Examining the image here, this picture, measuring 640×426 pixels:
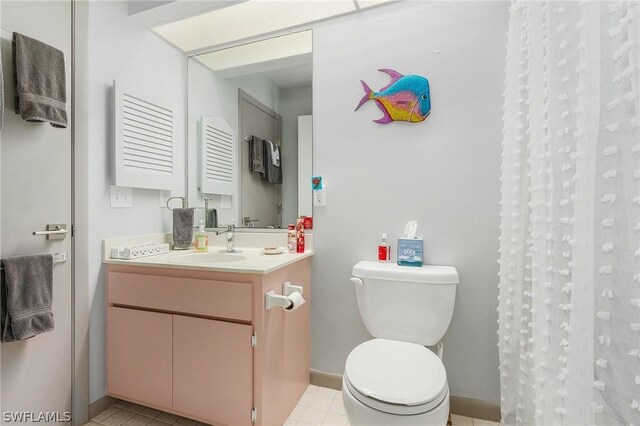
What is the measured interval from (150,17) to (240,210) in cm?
126

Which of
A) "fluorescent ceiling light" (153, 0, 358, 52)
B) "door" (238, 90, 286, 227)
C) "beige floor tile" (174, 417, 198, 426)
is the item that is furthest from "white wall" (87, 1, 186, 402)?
"door" (238, 90, 286, 227)

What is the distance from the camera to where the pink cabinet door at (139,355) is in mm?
1406

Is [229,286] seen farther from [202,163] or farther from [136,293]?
[202,163]

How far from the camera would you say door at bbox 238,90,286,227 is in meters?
1.87

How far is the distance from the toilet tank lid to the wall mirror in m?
A: 0.55

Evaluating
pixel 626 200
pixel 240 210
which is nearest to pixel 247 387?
pixel 240 210

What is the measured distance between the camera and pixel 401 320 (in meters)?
1.37

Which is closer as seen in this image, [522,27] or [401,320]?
[522,27]

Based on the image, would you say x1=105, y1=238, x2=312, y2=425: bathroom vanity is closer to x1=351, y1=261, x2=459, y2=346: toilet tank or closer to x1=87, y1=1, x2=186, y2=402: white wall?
x1=87, y1=1, x2=186, y2=402: white wall

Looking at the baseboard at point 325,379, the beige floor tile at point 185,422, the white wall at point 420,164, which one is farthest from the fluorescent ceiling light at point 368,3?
the beige floor tile at point 185,422

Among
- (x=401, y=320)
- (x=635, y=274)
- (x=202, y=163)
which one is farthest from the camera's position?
(x=202, y=163)

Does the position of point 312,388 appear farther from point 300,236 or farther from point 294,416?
point 300,236

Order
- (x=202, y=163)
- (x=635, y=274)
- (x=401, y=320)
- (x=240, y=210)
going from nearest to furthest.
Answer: (x=635, y=274)
(x=401, y=320)
(x=240, y=210)
(x=202, y=163)

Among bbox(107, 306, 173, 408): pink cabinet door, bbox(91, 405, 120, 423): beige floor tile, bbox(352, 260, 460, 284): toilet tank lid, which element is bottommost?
bbox(91, 405, 120, 423): beige floor tile
